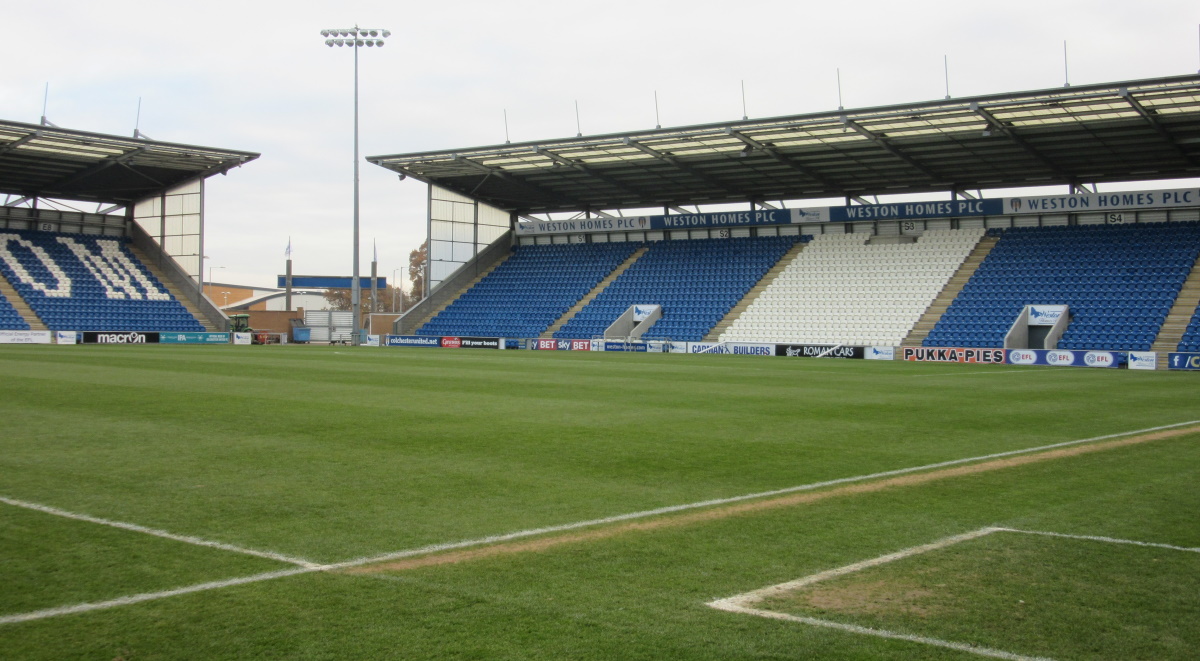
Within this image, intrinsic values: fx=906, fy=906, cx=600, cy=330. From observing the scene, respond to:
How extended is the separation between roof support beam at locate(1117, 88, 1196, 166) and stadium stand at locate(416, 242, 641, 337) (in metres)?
29.9

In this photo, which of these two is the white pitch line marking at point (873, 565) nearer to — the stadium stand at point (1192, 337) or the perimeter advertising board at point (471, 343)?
the stadium stand at point (1192, 337)

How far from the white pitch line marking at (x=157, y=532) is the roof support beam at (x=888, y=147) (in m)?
34.8

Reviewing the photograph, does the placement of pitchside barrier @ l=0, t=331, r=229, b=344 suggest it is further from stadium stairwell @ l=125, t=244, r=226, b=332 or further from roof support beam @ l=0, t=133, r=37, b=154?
roof support beam @ l=0, t=133, r=37, b=154

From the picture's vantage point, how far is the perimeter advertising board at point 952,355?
36.4 meters

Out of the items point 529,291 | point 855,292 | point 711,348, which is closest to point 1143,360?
point 855,292

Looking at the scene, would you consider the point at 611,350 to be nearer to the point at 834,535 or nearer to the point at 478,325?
the point at 478,325

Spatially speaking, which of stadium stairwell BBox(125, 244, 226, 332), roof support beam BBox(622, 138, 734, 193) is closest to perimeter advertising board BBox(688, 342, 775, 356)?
roof support beam BBox(622, 138, 734, 193)

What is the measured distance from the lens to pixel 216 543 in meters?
6.68

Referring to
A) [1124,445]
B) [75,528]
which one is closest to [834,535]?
[75,528]

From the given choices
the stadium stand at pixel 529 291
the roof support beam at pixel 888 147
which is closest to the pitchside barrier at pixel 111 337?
the stadium stand at pixel 529 291

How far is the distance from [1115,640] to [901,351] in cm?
3539

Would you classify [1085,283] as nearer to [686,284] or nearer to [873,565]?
[686,284]

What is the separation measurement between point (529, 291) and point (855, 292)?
2017 cm

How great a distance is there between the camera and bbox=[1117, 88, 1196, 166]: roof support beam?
3212 cm
